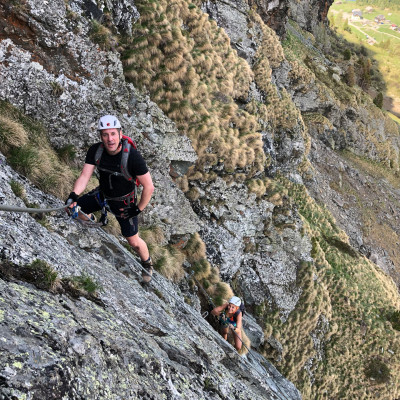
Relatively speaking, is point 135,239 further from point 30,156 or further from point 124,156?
point 30,156

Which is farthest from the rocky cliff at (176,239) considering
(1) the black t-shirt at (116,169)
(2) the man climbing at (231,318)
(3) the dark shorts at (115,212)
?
(1) the black t-shirt at (116,169)

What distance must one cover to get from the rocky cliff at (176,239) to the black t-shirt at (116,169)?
1.45 m

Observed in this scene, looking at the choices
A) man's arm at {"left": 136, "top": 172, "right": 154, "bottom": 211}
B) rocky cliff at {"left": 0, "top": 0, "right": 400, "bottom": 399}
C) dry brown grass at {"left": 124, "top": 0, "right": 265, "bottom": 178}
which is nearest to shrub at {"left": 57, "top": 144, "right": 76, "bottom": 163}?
rocky cliff at {"left": 0, "top": 0, "right": 400, "bottom": 399}

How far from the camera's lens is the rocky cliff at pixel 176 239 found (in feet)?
14.9

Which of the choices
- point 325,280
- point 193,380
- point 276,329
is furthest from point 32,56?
point 325,280

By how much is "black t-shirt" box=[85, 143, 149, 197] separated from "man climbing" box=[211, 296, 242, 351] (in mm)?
7089

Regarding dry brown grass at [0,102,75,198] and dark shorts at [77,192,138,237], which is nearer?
dark shorts at [77,192,138,237]

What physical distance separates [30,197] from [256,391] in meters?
7.22

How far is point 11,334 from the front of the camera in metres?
3.48

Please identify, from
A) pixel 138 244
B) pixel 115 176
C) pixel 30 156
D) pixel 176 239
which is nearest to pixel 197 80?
pixel 176 239

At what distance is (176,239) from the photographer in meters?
13.5

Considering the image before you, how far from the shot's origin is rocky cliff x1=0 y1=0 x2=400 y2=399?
4543 millimetres

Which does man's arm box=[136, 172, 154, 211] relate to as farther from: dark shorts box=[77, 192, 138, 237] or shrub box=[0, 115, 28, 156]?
shrub box=[0, 115, 28, 156]

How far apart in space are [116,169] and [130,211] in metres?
1.18
